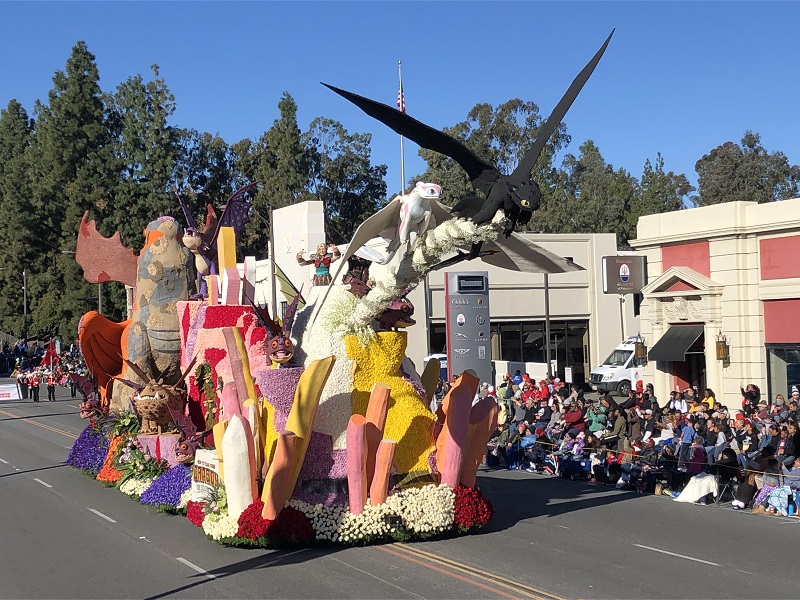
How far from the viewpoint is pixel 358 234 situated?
14836mm

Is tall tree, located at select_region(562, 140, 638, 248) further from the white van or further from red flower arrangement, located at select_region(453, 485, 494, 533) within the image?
red flower arrangement, located at select_region(453, 485, 494, 533)

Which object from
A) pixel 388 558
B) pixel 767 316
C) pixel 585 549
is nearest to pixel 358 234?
pixel 388 558

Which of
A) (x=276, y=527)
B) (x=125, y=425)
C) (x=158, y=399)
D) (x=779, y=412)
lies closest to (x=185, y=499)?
(x=158, y=399)

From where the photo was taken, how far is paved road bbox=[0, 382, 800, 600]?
39.9ft

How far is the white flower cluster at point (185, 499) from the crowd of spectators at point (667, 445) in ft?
28.0

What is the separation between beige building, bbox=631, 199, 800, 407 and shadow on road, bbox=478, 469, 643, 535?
853cm

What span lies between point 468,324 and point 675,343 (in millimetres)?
6763

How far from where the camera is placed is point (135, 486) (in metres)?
19.5

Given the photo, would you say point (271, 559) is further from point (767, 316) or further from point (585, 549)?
point (767, 316)

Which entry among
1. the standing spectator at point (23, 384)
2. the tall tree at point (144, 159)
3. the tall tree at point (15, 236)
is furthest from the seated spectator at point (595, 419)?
the tall tree at point (15, 236)

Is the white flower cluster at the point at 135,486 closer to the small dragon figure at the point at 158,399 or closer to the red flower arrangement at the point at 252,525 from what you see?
the small dragon figure at the point at 158,399

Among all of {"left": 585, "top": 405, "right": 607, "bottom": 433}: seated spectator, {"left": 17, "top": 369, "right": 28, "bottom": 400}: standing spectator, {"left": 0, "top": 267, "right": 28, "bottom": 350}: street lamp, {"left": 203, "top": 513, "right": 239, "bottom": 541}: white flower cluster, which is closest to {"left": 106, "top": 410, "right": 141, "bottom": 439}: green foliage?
{"left": 203, "top": 513, "right": 239, "bottom": 541}: white flower cluster

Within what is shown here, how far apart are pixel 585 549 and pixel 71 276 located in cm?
5275

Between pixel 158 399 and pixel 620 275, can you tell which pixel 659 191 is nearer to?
pixel 620 275
